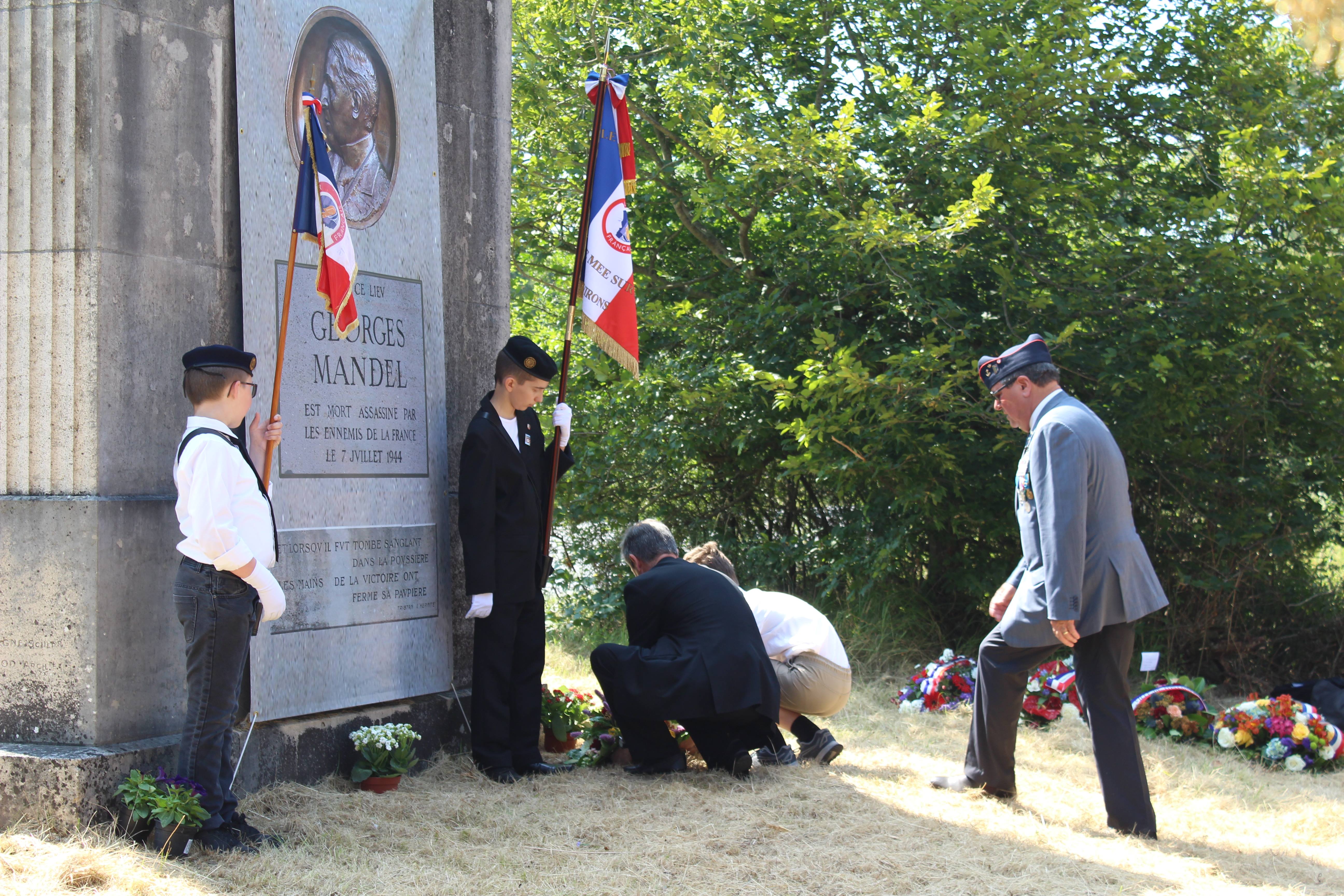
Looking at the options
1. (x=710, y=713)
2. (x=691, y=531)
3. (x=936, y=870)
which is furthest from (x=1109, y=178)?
(x=936, y=870)

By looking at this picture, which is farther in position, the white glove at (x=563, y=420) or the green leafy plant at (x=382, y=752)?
the white glove at (x=563, y=420)

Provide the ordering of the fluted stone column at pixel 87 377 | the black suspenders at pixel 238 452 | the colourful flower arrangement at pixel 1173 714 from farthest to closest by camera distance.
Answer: the colourful flower arrangement at pixel 1173 714, the fluted stone column at pixel 87 377, the black suspenders at pixel 238 452

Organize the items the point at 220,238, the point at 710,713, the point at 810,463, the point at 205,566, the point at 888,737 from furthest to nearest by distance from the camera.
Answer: the point at 810,463 → the point at 888,737 → the point at 710,713 → the point at 220,238 → the point at 205,566

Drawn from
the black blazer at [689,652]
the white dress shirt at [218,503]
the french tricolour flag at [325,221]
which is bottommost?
the black blazer at [689,652]

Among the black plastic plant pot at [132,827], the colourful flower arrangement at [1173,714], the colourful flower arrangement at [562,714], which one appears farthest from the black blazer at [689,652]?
the colourful flower arrangement at [1173,714]

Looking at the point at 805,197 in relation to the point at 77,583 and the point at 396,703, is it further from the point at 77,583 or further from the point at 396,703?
the point at 77,583

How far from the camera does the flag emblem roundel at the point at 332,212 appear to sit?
439 centimetres

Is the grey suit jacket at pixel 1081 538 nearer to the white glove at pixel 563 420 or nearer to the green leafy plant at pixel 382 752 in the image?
the white glove at pixel 563 420

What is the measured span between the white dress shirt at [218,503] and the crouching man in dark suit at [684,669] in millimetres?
1822

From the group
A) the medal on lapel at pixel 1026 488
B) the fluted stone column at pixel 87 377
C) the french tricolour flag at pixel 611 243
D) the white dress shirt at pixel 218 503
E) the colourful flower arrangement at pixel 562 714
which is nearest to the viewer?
the white dress shirt at pixel 218 503

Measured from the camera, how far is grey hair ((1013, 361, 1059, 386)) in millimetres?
4699

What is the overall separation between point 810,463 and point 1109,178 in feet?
9.89

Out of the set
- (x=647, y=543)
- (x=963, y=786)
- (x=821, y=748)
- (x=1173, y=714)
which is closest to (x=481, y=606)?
(x=647, y=543)

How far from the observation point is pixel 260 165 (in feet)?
15.5
